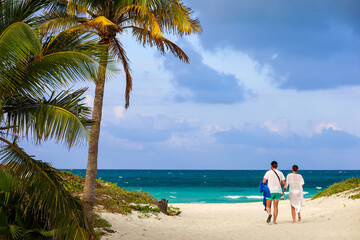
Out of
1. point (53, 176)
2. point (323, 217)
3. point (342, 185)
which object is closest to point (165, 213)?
point (323, 217)

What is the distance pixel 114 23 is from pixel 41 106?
4215mm

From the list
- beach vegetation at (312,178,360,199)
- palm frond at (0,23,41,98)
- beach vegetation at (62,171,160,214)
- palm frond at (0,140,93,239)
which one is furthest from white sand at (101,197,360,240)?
palm frond at (0,23,41,98)

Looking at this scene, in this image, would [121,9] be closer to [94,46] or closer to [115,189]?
[94,46]

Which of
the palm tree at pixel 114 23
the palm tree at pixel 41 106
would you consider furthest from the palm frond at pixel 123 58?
the palm tree at pixel 41 106

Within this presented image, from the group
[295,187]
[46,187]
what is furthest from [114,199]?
[46,187]

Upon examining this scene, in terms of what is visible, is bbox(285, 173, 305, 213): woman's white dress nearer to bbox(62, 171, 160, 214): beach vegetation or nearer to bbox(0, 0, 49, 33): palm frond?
bbox(62, 171, 160, 214): beach vegetation

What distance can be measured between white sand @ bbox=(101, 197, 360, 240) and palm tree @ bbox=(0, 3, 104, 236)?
3.86 meters

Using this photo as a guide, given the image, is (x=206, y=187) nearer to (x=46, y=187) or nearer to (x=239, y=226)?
(x=239, y=226)

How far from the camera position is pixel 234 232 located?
495 inches

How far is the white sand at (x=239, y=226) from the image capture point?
1152 centimetres

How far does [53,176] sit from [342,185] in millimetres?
18957

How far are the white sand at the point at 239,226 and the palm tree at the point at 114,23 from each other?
275 centimetres

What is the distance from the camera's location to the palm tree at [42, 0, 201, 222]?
32.8 feet

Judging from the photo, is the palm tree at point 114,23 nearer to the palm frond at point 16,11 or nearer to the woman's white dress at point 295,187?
the palm frond at point 16,11
